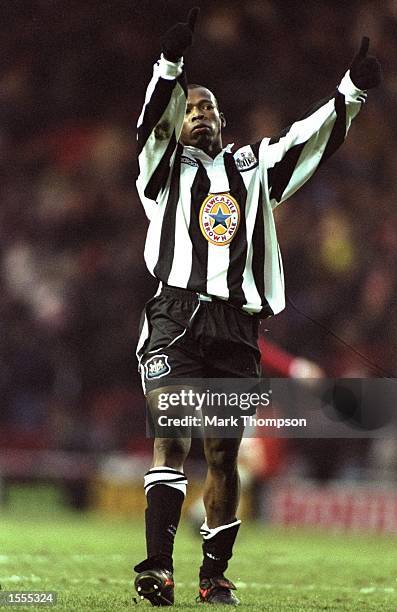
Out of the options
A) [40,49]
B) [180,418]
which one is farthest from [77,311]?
[180,418]

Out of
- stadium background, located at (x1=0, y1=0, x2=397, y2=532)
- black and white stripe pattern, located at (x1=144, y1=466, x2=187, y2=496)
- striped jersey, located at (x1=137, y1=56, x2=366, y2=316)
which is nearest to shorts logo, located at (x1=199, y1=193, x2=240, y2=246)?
striped jersey, located at (x1=137, y1=56, x2=366, y2=316)

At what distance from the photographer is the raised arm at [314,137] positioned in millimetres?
3234

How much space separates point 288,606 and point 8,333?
6.75m

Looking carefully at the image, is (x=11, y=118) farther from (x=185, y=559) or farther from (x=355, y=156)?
(x=185, y=559)

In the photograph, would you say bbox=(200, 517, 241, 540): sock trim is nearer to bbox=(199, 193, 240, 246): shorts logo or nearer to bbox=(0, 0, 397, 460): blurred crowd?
bbox=(199, 193, 240, 246): shorts logo

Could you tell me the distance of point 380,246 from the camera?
804cm

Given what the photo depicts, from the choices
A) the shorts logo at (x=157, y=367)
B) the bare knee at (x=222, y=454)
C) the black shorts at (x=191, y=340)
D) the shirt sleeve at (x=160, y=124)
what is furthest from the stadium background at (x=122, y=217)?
the bare knee at (x=222, y=454)

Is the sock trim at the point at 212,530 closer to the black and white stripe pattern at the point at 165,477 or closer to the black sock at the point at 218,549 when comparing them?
the black sock at the point at 218,549

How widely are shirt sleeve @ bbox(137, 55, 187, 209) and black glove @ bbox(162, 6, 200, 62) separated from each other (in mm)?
22

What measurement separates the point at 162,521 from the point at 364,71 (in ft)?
4.44

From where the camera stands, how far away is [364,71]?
10.5ft

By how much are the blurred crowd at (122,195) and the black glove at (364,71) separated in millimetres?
2581

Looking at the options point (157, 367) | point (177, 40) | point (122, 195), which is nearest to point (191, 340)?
point (157, 367)

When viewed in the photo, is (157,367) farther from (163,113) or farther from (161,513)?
(163,113)
